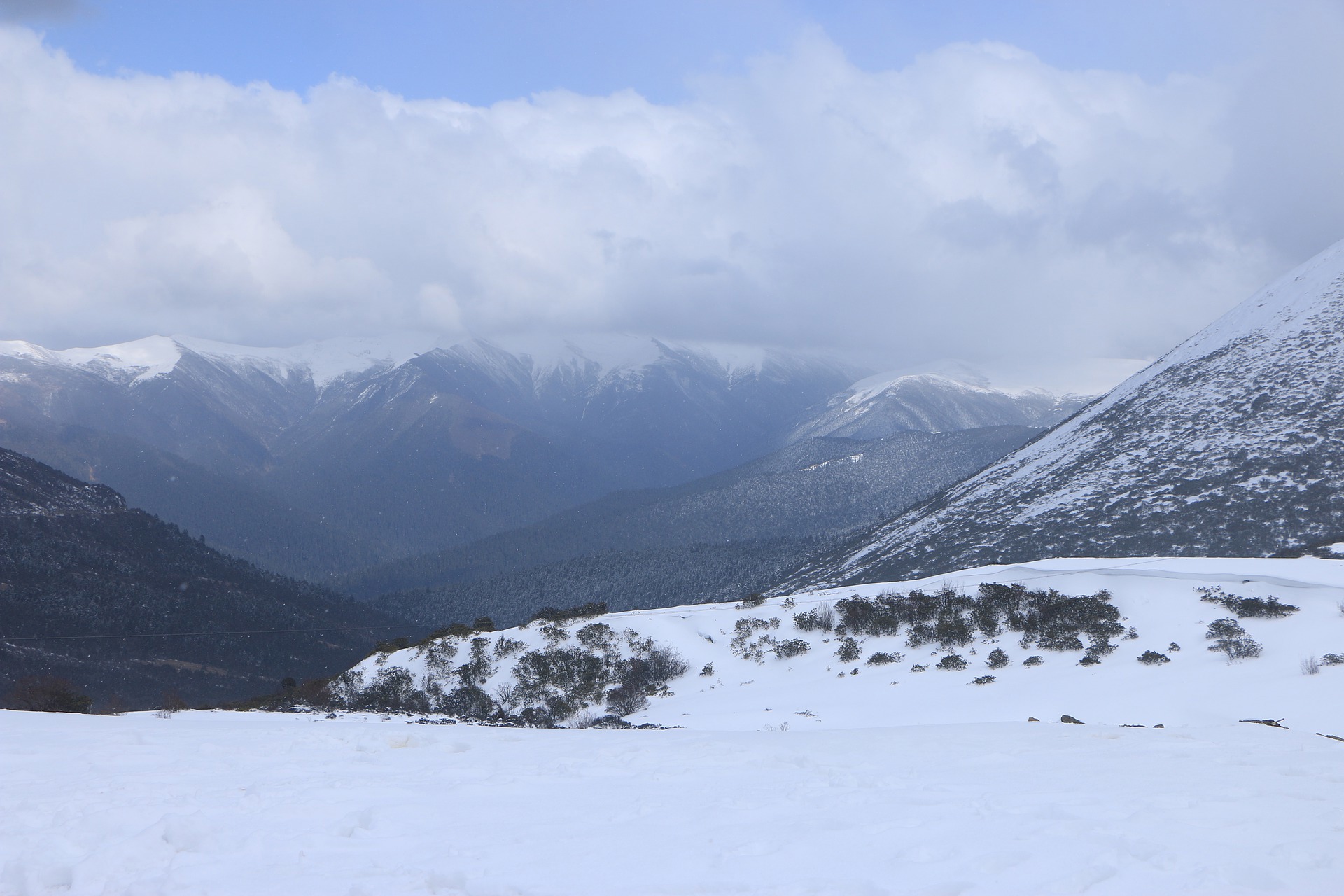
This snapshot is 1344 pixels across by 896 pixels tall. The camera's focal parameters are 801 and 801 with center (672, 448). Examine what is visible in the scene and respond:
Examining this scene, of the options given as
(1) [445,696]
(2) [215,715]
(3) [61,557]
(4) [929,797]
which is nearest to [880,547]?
(1) [445,696]

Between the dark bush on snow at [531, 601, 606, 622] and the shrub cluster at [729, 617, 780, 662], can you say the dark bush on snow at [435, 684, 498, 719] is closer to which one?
the dark bush on snow at [531, 601, 606, 622]

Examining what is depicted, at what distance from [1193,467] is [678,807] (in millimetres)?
60425

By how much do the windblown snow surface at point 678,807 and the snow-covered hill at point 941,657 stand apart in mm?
2195

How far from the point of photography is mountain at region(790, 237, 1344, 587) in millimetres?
49656

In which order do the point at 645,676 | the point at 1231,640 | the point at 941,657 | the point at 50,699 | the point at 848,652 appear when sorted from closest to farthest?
the point at 1231,640 → the point at 50,699 → the point at 941,657 → the point at 848,652 → the point at 645,676

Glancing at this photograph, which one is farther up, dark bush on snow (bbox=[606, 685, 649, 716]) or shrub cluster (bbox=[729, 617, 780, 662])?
shrub cluster (bbox=[729, 617, 780, 662])

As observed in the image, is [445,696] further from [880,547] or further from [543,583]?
[543,583]

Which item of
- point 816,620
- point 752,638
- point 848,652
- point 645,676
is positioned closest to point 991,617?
point 848,652

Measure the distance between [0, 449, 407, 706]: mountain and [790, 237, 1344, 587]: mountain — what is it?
8176cm

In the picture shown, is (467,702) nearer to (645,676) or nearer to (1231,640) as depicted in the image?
(645,676)

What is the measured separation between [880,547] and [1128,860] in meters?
74.2

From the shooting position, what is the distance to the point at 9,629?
325 ft

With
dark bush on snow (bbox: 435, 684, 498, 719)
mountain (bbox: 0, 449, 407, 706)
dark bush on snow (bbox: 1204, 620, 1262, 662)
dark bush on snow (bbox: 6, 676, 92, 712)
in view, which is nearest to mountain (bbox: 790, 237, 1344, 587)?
dark bush on snow (bbox: 1204, 620, 1262, 662)

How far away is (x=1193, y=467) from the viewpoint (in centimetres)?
5703
